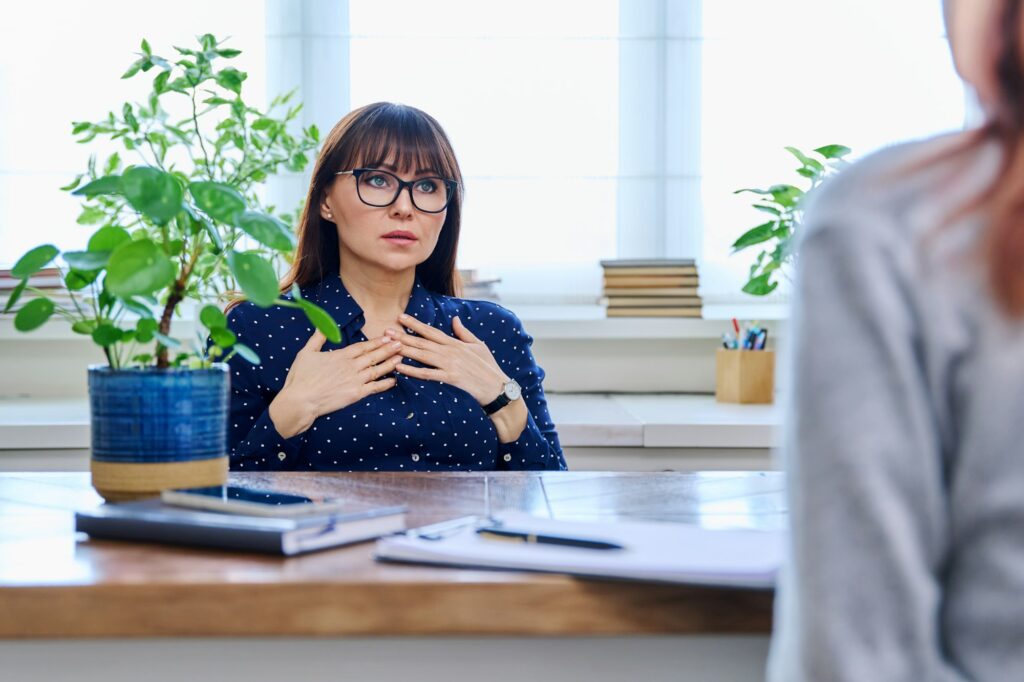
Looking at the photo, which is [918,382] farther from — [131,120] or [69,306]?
[69,306]

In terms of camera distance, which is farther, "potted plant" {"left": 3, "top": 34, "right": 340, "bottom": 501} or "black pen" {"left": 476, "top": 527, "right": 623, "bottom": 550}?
"potted plant" {"left": 3, "top": 34, "right": 340, "bottom": 501}

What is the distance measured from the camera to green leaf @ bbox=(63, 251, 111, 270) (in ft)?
3.83

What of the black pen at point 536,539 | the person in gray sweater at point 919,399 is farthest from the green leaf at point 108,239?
the person in gray sweater at point 919,399

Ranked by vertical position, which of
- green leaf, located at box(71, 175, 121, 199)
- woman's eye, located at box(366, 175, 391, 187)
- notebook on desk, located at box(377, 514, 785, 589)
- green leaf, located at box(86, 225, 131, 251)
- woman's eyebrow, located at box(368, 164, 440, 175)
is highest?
woman's eyebrow, located at box(368, 164, 440, 175)

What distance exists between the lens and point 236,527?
1020mm

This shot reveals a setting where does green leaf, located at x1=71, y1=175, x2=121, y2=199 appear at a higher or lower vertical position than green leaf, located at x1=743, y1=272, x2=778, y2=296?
higher

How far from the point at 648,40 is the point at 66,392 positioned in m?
1.76

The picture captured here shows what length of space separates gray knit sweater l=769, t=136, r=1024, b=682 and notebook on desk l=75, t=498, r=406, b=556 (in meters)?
0.51

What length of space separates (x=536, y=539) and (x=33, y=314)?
0.58m

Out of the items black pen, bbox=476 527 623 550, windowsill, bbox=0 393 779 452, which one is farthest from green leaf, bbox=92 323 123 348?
windowsill, bbox=0 393 779 452

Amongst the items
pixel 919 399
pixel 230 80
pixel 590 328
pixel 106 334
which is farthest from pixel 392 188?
pixel 919 399

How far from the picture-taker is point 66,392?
2.98 m

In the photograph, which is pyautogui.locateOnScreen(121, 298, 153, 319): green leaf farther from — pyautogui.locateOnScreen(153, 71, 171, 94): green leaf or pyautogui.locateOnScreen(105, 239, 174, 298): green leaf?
pyautogui.locateOnScreen(153, 71, 171, 94): green leaf

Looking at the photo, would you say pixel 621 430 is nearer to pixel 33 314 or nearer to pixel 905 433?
pixel 33 314
